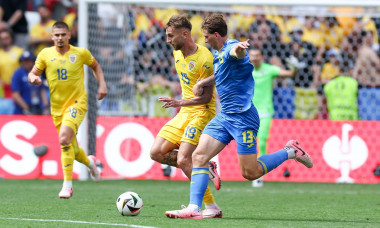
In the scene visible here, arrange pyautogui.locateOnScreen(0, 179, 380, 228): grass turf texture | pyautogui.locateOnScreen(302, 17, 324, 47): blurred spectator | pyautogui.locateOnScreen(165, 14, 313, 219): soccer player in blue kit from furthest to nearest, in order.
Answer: pyautogui.locateOnScreen(302, 17, 324, 47): blurred spectator
pyautogui.locateOnScreen(165, 14, 313, 219): soccer player in blue kit
pyautogui.locateOnScreen(0, 179, 380, 228): grass turf texture

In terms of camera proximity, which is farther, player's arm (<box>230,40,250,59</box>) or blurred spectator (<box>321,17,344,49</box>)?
blurred spectator (<box>321,17,344,49</box>)

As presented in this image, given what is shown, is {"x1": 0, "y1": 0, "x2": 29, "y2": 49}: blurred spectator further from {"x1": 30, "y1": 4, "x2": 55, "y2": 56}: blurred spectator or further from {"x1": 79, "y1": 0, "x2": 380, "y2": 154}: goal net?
{"x1": 79, "y1": 0, "x2": 380, "y2": 154}: goal net

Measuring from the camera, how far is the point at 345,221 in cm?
758

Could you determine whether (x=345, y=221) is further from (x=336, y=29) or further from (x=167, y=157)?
(x=336, y=29)

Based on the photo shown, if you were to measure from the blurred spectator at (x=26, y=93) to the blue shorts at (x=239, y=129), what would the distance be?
9196 mm

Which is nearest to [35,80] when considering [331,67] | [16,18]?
[331,67]

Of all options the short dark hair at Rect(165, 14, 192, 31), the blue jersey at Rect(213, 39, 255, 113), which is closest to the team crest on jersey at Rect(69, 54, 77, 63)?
the short dark hair at Rect(165, 14, 192, 31)

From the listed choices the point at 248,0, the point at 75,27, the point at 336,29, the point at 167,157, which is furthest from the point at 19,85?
the point at 167,157

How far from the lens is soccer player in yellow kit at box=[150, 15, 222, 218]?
25.8 ft

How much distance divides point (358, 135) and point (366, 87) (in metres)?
1.82

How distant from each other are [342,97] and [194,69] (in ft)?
24.8

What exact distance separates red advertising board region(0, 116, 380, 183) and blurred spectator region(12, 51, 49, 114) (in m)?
2.11

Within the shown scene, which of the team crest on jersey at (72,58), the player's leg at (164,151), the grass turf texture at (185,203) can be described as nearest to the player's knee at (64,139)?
the grass turf texture at (185,203)

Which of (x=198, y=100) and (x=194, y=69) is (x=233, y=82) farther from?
(x=194, y=69)
